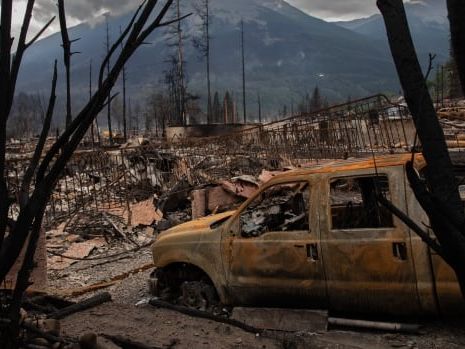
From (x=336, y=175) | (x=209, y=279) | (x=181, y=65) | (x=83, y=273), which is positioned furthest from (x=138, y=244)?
(x=181, y=65)

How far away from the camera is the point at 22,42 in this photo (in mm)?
2002

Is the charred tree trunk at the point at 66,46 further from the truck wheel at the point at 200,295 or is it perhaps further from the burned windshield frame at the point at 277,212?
the truck wheel at the point at 200,295

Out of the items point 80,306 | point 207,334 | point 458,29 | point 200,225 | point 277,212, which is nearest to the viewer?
point 458,29

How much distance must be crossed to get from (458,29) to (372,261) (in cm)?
394

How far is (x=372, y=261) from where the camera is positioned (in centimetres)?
546

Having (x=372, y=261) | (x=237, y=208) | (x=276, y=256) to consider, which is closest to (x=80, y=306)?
(x=237, y=208)

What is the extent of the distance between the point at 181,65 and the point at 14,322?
55.2m

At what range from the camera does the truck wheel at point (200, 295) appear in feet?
22.5

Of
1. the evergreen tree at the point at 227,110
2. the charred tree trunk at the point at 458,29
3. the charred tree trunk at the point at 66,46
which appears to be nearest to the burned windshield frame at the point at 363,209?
the charred tree trunk at the point at 458,29

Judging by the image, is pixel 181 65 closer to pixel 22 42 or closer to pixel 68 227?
pixel 68 227

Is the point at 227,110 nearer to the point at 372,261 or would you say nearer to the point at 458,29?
the point at 372,261

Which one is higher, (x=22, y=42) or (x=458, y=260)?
(x=22, y=42)

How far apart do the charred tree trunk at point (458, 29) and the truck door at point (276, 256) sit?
409 cm

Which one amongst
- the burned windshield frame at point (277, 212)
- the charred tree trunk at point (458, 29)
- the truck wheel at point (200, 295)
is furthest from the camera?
the truck wheel at point (200, 295)
